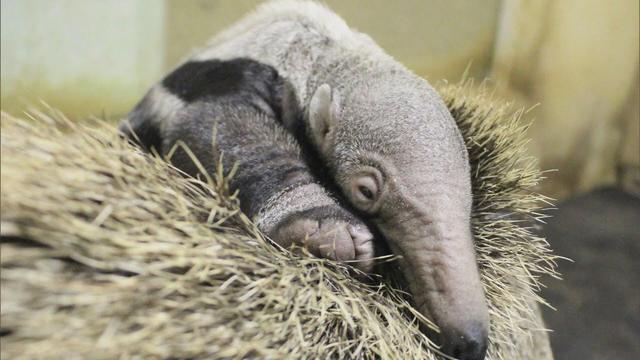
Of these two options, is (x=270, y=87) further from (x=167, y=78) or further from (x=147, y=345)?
(x=147, y=345)

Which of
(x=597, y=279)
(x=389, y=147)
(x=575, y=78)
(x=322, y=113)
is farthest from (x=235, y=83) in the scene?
(x=575, y=78)

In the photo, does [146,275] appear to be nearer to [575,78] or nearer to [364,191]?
[364,191]

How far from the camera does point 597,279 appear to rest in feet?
10.1

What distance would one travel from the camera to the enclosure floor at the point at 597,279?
2720 mm

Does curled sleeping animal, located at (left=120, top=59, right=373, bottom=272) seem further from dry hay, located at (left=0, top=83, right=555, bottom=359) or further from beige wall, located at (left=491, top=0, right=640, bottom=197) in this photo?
beige wall, located at (left=491, top=0, right=640, bottom=197)

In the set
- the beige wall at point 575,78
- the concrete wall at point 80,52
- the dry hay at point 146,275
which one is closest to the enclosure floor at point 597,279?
the beige wall at point 575,78

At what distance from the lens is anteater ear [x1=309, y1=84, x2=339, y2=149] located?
1562mm

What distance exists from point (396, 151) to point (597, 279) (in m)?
2.04

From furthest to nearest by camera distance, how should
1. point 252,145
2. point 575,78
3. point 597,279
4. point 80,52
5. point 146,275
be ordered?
point 575,78
point 597,279
point 80,52
point 252,145
point 146,275

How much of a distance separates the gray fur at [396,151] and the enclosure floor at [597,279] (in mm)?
1541

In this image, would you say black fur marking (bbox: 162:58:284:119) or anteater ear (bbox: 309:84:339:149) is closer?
anteater ear (bbox: 309:84:339:149)

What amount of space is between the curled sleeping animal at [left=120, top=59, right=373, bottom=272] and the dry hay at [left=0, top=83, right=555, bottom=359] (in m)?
0.08

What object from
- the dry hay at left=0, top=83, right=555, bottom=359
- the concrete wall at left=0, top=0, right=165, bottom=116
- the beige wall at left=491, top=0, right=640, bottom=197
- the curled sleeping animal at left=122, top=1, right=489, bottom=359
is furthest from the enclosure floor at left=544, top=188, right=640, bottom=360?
the concrete wall at left=0, top=0, right=165, bottom=116

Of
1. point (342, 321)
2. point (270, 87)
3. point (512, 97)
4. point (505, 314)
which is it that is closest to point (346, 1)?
point (512, 97)
